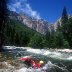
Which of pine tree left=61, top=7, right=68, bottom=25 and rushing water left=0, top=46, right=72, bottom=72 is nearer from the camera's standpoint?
rushing water left=0, top=46, right=72, bottom=72

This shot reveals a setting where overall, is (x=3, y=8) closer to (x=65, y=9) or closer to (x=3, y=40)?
(x=3, y=40)

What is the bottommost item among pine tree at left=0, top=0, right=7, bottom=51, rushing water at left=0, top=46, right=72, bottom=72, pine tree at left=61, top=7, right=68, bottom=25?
rushing water at left=0, top=46, right=72, bottom=72

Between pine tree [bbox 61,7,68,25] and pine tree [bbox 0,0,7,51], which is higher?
pine tree [bbox 61,7,68,25]

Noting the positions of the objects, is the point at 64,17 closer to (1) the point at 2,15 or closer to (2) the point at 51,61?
(1) the point at 2,15

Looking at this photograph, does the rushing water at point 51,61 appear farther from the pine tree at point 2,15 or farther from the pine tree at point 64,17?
the pine tree at point 64,17

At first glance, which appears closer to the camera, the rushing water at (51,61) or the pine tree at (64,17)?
the rushing water at (51,61)

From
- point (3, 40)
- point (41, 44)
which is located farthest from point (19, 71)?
point (41, 44)

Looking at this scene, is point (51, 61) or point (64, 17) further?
point (64, 17)

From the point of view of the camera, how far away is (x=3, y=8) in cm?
2955

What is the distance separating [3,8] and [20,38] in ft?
312

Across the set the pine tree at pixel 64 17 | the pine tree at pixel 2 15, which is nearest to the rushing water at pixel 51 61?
the pine tree at pixel 2 15

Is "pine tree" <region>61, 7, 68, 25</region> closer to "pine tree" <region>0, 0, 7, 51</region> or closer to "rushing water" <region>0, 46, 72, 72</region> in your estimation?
"rushing water" <region>0, 46, 72, 72</region>

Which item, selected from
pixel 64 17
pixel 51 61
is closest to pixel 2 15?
pixel 51 61

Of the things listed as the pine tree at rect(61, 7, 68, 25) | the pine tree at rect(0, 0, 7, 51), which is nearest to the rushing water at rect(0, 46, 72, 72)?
the pine tree at rect(0, 0, 7, 51)
